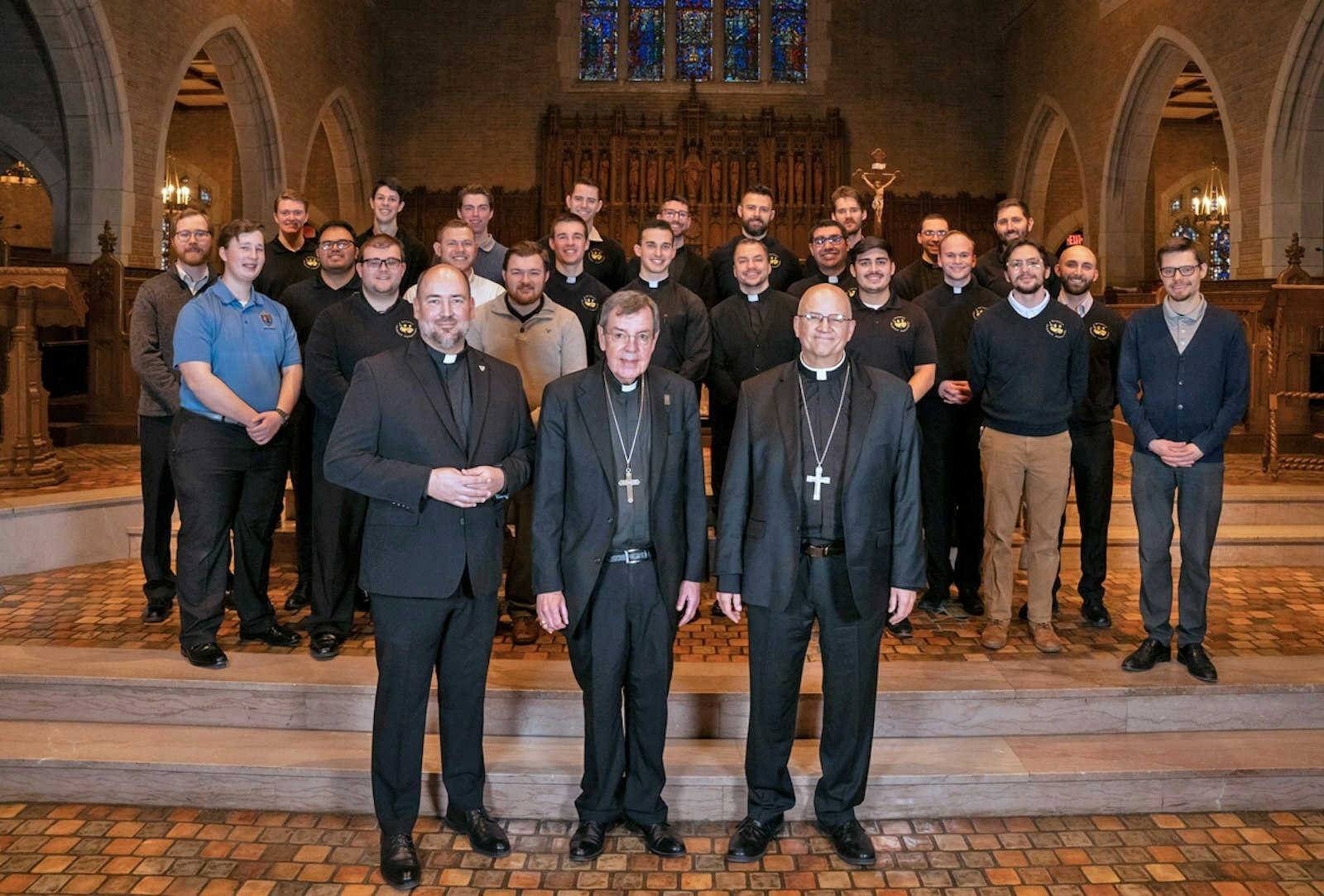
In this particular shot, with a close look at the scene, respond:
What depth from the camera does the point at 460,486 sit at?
2.80 m

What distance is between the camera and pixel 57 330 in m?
9.24

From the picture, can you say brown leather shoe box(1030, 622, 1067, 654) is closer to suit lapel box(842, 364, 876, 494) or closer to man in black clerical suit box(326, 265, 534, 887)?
suit lapel box(842, 364, 876, 494)

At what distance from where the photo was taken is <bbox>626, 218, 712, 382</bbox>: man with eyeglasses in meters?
4.23

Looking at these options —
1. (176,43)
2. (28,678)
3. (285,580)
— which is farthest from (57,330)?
(28,678)

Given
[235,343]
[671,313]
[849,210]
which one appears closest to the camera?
[235,343]

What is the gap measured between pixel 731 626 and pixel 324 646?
1.60 m

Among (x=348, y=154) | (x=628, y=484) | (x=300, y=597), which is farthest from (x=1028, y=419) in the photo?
(x=348, y=154)

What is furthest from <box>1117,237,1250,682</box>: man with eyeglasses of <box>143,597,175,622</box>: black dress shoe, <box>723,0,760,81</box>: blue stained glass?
<box>723,0,760,81</box>: blue stained glass

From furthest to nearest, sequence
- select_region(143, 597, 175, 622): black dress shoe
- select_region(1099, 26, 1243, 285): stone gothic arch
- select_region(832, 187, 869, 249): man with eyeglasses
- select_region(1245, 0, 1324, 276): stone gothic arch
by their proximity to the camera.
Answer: select_region(1099, 26, 1243, 285): stone gothic arch → select_region(1245, 0, 1324, 276): stone gothic arch → select_region(832, 187, 869, 249): man with eyeglasses → select_region(143, 597, 175, 622): black dress shoe

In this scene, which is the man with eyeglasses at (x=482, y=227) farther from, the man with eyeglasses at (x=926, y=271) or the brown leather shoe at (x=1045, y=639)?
the brown leather shoe at (x=1045, y=639)

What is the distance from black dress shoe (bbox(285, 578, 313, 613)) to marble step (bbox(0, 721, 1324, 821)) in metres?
1.18

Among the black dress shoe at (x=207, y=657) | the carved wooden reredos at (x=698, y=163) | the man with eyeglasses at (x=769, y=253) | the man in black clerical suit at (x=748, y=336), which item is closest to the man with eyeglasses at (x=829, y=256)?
the man with eyeglasses at (x=769, y=253)

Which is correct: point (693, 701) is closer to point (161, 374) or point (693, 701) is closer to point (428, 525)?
point (428, 525)

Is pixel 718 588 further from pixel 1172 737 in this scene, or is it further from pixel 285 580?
pixel 285 580
